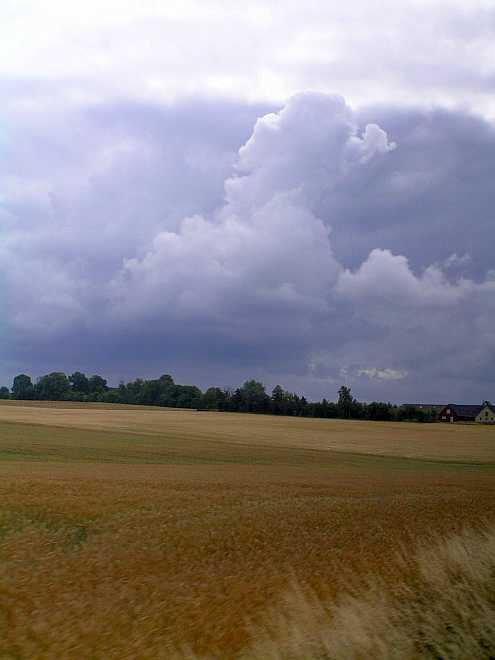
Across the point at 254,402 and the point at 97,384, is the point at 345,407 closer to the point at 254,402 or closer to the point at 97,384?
the point at 254,402

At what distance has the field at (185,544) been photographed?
30.7ft

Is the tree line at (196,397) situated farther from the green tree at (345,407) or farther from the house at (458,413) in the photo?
the house at (458,413)

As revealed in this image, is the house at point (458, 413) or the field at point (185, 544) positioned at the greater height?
the house at point (458, 413)

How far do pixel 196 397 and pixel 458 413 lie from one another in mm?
71528

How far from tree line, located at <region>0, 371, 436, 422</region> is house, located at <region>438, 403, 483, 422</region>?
134 feet

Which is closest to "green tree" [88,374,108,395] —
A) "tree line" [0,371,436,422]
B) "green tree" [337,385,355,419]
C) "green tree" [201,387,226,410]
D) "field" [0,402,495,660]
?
"tree line" [0,371,436,422]

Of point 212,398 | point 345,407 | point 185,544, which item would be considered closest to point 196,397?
point 212,398

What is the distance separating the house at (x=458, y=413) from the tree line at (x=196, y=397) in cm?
4086

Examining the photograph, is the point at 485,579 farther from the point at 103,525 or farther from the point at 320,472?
the point at 320,472

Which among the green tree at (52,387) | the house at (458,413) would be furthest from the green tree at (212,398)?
the house at (458,413)

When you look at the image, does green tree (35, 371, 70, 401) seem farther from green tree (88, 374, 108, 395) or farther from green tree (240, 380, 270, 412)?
green tree (240, 380, 270, 412)

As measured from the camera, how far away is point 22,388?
7318 inches

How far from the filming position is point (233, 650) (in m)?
8.92

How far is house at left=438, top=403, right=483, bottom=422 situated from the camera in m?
182
